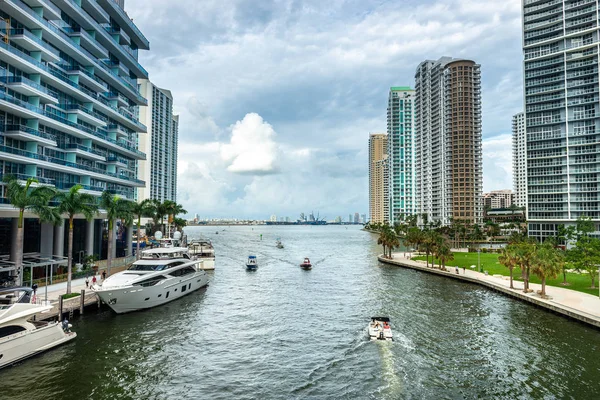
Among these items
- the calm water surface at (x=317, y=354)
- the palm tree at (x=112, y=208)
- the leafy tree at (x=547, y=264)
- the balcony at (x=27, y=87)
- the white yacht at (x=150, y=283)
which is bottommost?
the calm water surface at (x=317, y=354)

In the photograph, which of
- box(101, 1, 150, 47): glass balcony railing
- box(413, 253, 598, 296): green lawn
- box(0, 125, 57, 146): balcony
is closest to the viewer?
box(0, 125, 57, 146): balcony

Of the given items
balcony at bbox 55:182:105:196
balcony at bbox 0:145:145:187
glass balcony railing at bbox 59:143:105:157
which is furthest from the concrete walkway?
glass balcony railing at bbox 59:143:105:157

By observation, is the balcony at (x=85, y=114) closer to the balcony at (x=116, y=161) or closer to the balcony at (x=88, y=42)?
the balcony at (x=116, y=161)

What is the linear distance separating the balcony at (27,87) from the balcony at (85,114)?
247 inches

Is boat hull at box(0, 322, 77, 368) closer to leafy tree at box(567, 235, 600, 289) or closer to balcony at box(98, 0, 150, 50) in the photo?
leafy tree at box(567, 235, 600, 289)

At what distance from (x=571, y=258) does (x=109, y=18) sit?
94.9 m

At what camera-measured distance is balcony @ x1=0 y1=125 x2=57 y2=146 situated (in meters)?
52.0

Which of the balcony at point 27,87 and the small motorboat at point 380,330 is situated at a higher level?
the balcony at point 27,87

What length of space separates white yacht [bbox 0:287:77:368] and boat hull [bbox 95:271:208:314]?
8.00m

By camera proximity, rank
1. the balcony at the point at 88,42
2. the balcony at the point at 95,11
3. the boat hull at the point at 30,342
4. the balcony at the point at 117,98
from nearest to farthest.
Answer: the boat hull at the point at 30,342, the balcony at the point at 88,42, the balcony at the point at 95,11, the balcony at the point at 117,98

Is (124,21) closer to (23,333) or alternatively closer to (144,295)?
(144,295)

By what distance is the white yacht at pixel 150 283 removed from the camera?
4375 cm

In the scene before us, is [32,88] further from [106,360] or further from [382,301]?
[382,301]

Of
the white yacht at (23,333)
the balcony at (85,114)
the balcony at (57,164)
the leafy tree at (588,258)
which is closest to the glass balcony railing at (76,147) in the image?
the balcony at (57,164)
